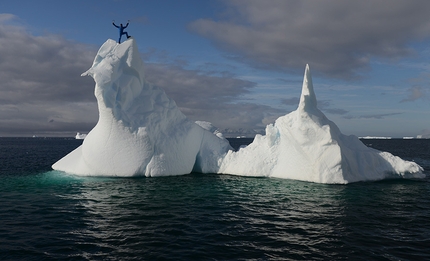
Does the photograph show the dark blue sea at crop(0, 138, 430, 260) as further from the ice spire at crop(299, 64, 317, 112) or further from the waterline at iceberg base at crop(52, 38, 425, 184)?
the ice spire at crop(299, 64, 317, 112)

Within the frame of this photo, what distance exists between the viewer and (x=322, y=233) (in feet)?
37.6

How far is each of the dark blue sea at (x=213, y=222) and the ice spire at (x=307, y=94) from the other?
5768 mm

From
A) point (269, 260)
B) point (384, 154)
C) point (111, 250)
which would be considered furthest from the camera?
point (384, 154)

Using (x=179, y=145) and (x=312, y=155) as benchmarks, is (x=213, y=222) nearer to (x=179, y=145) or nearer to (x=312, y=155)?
(x=312, y=155)

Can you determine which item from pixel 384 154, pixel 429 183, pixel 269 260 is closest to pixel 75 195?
pixel 269 260

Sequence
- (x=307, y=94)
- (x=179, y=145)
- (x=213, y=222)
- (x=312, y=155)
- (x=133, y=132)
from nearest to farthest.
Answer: (x=213, y=222) → (x=312, y=155) → (x=307, y=94) → (x=133, y=132) → (x=179, y=145)

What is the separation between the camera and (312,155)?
22.3m

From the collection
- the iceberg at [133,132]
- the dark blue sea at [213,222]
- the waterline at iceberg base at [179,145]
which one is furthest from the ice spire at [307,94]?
the iceberg at [133,132]

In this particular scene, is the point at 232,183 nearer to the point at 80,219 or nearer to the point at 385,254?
the point at 80,219

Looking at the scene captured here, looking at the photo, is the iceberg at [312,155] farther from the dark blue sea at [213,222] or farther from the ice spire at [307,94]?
the dark blue sea at [213,222]

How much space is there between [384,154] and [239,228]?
17800 millimetres

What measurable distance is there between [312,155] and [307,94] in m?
4.49

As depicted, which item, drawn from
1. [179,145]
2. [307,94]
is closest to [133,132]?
[179,145]

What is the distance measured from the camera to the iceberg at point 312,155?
859 inches
